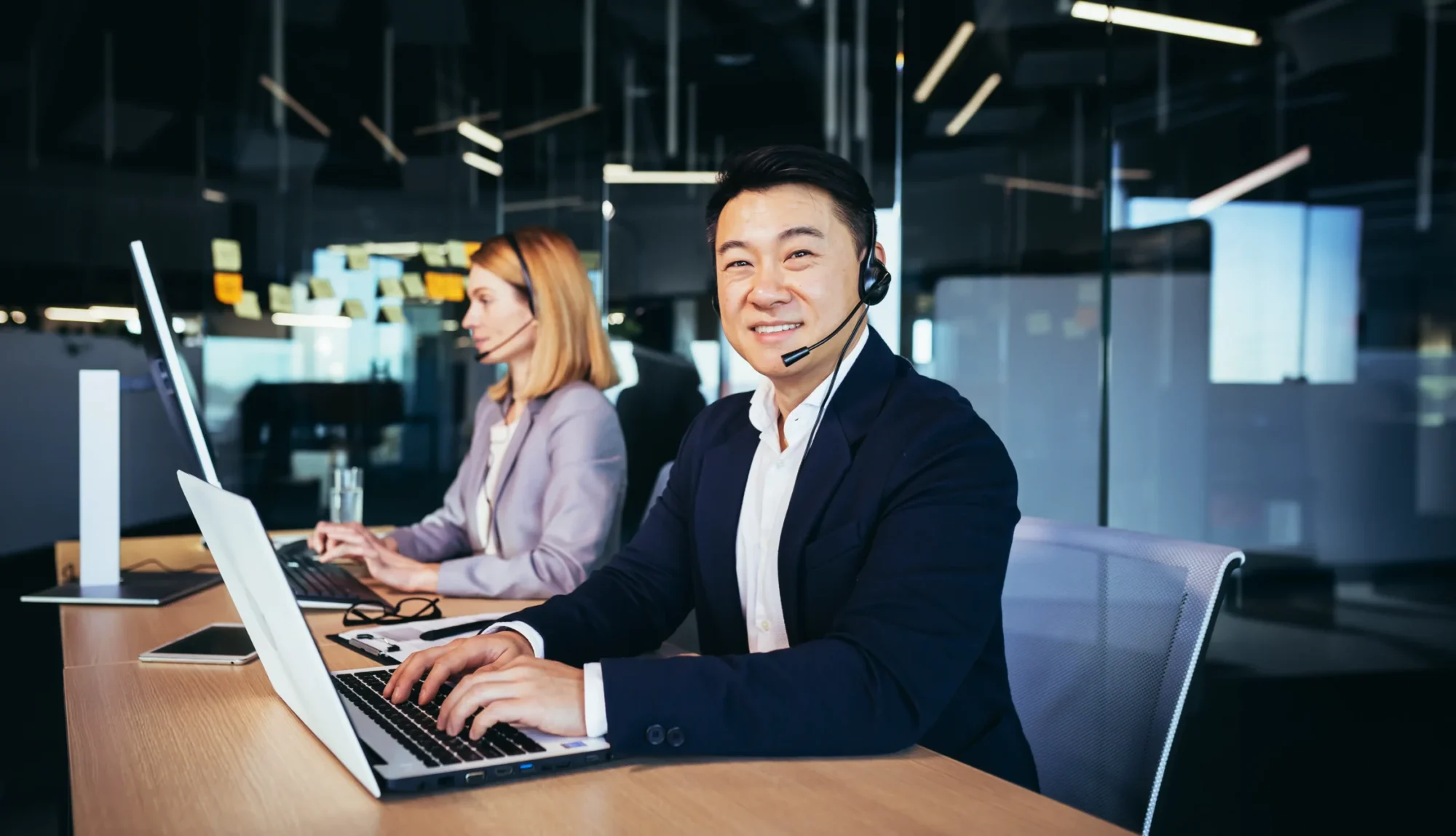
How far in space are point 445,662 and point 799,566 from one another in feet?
1.37

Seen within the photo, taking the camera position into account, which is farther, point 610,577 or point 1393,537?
point 1393,537

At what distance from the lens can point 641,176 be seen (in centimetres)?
457

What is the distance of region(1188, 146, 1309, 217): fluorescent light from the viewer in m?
3.50

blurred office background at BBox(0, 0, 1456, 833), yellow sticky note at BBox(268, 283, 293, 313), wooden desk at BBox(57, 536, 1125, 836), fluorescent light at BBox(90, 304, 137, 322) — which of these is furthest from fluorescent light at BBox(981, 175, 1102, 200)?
fluorescent light at BBox(90, 304, 137, 322)

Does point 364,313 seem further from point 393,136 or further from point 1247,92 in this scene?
point 1247,92

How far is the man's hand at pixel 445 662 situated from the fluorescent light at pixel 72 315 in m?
4.43

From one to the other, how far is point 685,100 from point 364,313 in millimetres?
1957

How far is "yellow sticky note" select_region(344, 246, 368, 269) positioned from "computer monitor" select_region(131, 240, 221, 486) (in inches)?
145

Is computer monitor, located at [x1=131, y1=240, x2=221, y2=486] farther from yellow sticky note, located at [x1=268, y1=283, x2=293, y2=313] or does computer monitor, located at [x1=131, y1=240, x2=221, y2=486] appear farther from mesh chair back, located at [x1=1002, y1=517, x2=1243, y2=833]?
yellow sticky note, located at [x1=268, y1=283, x2=293, y2=313]

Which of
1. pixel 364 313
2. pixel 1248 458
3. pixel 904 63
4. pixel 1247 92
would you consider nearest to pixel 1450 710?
pixel 1248 458

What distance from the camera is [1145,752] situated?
1129mm

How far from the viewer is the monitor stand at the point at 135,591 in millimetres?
1678

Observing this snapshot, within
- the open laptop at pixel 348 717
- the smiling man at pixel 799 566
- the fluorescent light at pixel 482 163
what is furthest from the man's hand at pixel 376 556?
the fluorescent light at pixel 482 163

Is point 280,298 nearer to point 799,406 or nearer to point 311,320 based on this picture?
point 311,320
